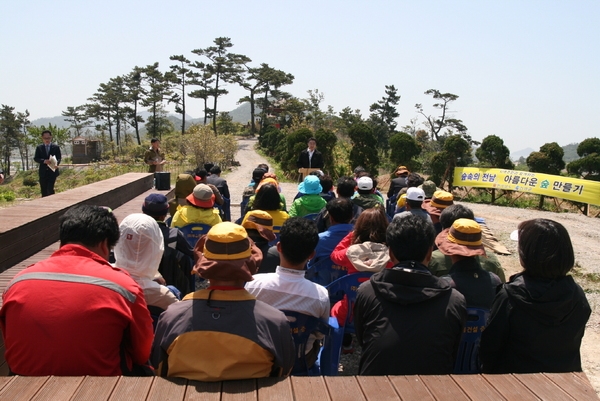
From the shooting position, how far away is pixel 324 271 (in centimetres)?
379

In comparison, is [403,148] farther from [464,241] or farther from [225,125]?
[225,125]

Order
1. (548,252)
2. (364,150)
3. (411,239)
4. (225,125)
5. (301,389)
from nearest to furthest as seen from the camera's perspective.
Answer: (301,389) < (548,252) < (411,239) < (364,150) < (225,125)

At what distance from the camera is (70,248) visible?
6.50 ft

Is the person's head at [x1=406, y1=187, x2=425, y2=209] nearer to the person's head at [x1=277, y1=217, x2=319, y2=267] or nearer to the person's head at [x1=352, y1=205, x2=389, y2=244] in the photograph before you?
the person's head at [x1=352, y1=205, x2=389, y2=244]

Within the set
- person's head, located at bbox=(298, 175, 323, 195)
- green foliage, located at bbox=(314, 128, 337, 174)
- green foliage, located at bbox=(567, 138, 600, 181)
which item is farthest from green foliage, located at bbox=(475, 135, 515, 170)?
person's head, located at bbox=(298, 175, 323, 195)

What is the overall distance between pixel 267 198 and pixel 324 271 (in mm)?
1088

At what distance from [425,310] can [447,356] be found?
236 millimetres

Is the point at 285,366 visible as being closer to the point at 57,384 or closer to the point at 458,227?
the point at 57,384

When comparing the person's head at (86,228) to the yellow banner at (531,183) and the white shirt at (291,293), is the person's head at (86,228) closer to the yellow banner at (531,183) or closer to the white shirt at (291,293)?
the white shirt at (291,293)

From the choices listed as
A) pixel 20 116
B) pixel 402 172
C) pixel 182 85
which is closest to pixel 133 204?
pixel 402 172

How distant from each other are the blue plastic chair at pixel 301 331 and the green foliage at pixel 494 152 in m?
15.6

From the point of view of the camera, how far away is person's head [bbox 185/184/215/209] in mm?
4439

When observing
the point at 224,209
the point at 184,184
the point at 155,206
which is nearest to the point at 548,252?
the point at 155,206

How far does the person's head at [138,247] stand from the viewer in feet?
7.98
